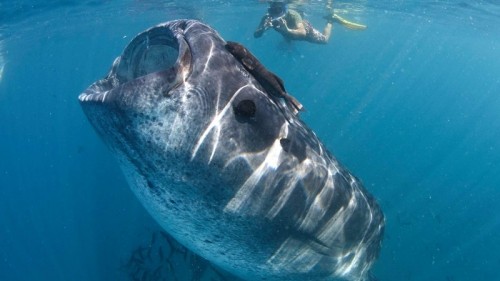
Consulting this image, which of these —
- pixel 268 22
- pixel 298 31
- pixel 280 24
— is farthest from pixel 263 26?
pixel 298 31

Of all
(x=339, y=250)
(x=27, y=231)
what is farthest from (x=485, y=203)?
(x=27, y=231)

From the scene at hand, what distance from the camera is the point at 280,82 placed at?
3.16 m

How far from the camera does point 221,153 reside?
283cm

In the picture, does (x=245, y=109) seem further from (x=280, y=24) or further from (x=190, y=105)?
(x=280, y=24)

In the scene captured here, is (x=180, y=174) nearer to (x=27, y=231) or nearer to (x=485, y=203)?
(x=27, y=231)

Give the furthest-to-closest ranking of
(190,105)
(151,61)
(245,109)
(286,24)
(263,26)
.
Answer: (286,24) → (263,26) → (151,61) → (245,109) → (190,105)

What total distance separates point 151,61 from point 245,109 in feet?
4.93

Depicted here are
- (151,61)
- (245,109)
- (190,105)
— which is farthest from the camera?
(151,61)

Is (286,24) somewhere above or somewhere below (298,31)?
above

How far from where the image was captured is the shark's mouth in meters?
2.71

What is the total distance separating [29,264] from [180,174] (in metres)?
15.2

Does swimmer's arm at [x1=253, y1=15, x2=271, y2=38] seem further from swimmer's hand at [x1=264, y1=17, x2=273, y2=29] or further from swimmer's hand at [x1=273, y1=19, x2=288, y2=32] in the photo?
swimmer's hand at [x1=273, y1=19, x2=288, y2=32]

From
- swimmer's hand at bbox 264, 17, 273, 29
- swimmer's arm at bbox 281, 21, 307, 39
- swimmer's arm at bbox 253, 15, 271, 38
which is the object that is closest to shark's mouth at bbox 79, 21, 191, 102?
swimmer's arm at bbox 253, 15, 271, 38

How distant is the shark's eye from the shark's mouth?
50cm
